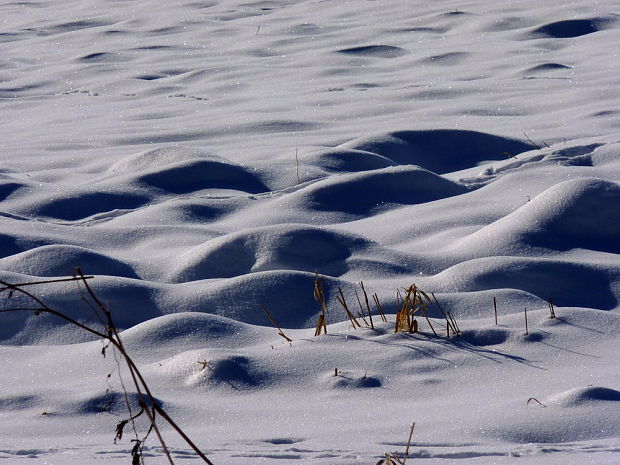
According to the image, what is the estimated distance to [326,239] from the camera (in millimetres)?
2889

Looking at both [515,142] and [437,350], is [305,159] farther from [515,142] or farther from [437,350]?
[437,350]

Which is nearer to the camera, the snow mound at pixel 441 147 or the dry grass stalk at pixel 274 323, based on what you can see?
the dry grass stalk at pixel 274 323

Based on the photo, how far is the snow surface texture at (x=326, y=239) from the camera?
1.75 metres

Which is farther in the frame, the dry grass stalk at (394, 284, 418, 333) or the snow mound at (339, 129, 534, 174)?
the snow mound at (339, 129, 534, 174)

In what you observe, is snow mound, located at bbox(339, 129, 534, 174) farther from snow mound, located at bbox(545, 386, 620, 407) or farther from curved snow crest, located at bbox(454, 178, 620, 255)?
snow mound, located at bbox(545, 386, 620, 407)

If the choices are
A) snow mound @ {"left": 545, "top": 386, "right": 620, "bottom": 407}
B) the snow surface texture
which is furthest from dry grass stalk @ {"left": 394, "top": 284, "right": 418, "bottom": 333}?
snow mound @ {"left": 545, "top": 386, "right": 620, "bottom": 407}

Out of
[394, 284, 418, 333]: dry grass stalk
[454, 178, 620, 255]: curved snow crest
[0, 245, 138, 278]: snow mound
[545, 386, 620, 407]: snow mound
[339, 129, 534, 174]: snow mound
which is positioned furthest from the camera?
[339, 129, 534, 174]: snow mound

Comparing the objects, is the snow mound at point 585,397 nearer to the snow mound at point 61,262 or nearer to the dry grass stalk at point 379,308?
the dry grass stalk at point 379,308

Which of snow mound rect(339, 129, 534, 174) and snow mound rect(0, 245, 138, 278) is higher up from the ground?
snow mound rect(0, 245, 138, 278)

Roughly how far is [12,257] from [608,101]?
3257mm

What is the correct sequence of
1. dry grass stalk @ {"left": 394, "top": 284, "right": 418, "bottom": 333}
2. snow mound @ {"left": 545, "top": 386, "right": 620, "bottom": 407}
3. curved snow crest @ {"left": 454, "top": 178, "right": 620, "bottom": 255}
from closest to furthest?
snow mound @ {"left": 545, "top": 386, "right": 620, "bottom": 407}
dry grass stalk @ {"left": 394, "top": 284, "right": 418, "bottom": 333}
curved snow crest @ {"left": 454, "top": 178, "right": 620, "bottom": 255}

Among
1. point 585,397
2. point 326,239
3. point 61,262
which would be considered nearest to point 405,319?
point 585,397

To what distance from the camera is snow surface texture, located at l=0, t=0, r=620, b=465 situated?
1746mm

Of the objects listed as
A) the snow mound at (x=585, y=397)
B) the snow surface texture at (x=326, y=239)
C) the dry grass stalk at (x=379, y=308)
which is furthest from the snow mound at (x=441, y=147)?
the snow mound at (x=585, y=397)
